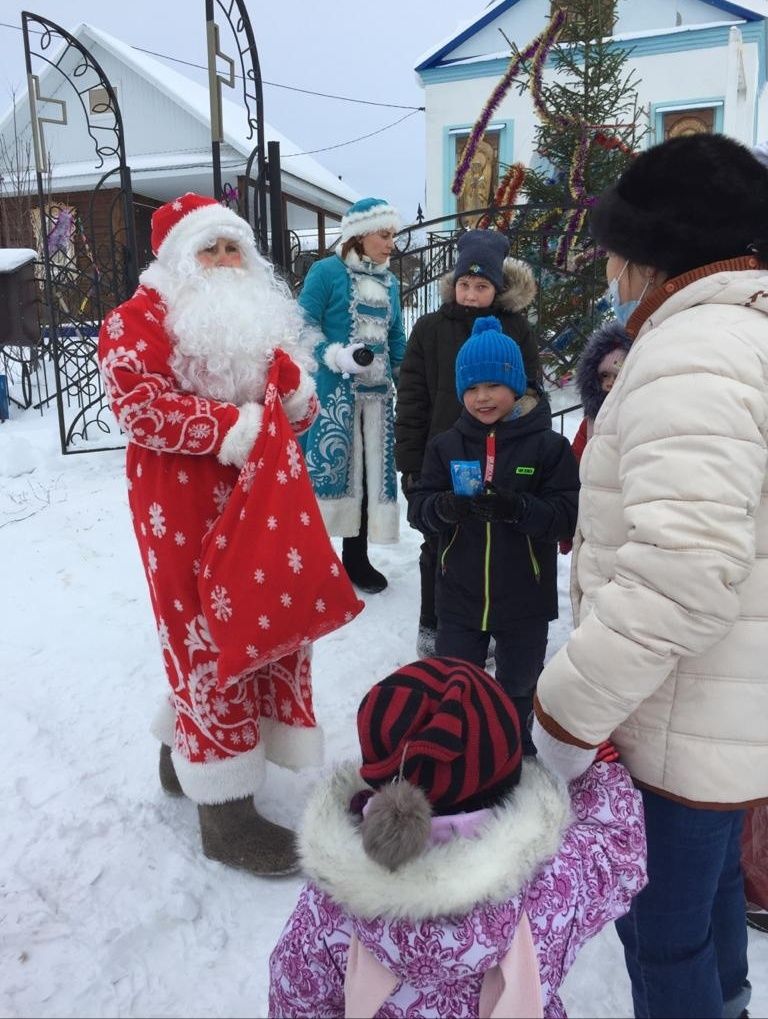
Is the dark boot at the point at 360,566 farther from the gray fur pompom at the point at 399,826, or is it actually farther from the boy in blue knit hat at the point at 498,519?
the gray fur pompom at the point at 399,826

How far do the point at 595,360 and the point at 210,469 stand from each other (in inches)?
52.2

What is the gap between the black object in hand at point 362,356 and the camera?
12.6 ft

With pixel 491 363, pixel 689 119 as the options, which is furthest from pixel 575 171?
pixel 689 119

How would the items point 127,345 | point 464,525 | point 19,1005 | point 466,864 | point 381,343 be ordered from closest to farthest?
point 466,864
point 19,1005
point 127,345
point 464,525
point 381,343

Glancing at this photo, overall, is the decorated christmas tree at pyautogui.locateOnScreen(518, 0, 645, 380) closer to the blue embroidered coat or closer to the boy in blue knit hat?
the blue embroidered coat

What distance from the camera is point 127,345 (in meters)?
2.07

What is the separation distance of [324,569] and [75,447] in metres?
5.85

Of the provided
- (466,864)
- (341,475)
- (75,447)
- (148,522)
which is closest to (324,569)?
(148,522)

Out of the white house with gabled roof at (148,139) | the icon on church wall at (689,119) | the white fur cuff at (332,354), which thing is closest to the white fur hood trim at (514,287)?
the white fur cuff at (332,354)

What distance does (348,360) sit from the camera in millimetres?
3846

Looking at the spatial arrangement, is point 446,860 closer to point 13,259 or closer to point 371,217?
point 371,217

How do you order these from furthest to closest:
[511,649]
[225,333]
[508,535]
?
[511,649]
[508,535]
[225,333]

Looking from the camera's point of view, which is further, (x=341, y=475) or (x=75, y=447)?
(x=75, y=447)

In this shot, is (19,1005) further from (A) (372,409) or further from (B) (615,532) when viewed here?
(A) (372,409)
